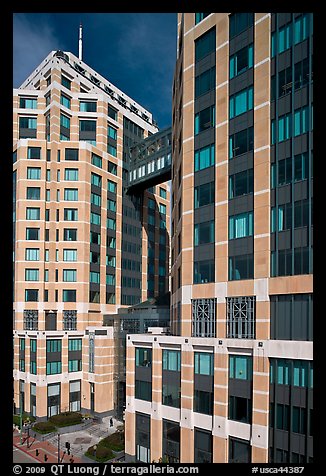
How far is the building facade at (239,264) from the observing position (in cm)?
2944

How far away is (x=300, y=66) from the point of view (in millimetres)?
30312

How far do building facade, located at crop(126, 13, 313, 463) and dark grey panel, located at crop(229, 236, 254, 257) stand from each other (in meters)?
0.11

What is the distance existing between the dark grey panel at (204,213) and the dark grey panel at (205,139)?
5790mm

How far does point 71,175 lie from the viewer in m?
66.2

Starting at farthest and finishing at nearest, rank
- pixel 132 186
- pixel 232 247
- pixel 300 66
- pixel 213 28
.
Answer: pixel 132 186, pixel 213 28, pixel 232 247, pixel 300 66

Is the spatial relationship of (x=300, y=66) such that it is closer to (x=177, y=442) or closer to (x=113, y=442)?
(x=177, y=442)

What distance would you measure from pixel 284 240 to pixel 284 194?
3475 millimetres

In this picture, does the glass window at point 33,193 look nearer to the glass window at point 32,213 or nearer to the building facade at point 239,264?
the glass window at point 32,213

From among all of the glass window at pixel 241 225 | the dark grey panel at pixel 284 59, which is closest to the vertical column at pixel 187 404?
the glass window at pixel 241 225

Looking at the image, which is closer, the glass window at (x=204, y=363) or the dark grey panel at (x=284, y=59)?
the dark grey panel at (x=284, y=59)

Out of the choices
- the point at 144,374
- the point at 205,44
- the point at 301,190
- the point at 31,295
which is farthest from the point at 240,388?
the point at 31,295
